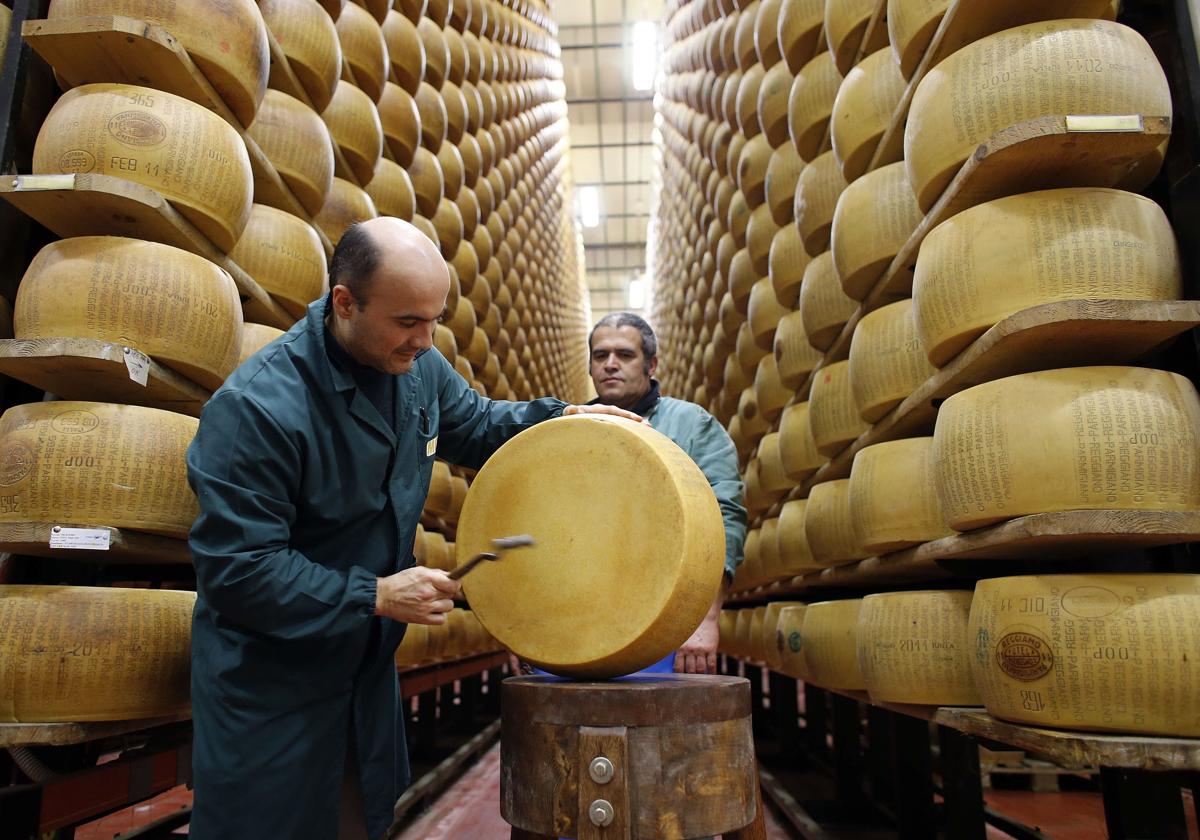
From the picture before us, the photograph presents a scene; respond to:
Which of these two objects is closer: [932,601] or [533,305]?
[932,601]

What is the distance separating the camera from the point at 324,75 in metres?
2.75

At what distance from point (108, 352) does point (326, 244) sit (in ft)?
4.54

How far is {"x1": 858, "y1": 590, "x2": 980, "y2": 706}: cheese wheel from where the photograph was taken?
1.95 m

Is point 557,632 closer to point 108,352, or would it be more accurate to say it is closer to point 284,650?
point 284,650

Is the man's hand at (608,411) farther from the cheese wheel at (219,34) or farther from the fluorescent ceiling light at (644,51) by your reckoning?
the fluorescent ceiling light at (644,51)

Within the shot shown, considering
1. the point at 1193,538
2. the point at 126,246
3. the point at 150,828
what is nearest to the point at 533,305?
the point at 150,828

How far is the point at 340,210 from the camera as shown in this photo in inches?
119

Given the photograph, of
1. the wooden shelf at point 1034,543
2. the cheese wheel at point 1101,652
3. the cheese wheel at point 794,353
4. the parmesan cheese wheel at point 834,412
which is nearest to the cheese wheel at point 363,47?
the cheese wheel at point 794,353

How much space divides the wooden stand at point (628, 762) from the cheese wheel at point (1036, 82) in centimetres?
131

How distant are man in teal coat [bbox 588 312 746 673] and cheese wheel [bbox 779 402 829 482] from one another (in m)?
1.17

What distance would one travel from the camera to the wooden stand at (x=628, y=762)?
132 cm

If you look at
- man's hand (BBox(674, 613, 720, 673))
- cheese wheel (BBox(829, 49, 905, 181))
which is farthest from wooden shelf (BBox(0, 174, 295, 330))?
cheese wheel (BBox(829, 49, 905, 181))

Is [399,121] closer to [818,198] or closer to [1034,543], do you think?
[818,198]

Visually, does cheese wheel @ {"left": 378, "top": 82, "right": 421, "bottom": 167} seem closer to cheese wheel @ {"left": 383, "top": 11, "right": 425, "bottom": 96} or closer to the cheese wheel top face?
cheese wheel @ {"left": 383, "top": 11, "right": 425, "bottom": 96}
